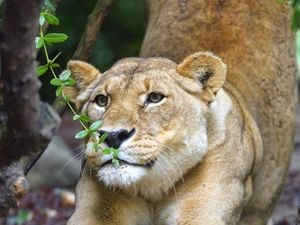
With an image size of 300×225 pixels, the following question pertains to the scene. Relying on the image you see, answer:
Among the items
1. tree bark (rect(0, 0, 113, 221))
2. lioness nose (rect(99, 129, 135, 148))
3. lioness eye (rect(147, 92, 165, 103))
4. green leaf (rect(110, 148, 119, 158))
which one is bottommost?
lioness eye (rect(147, 92, 165, 103))

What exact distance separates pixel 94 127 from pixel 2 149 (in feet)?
4.29

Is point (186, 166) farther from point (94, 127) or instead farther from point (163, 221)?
point (94, 127)

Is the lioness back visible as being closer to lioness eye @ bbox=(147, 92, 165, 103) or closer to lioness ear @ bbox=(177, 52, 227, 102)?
lioness ear @ bbox=(177, 52, 227, 102)

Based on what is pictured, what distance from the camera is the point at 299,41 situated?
12.9 meters

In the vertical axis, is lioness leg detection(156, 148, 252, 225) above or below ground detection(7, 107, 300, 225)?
above

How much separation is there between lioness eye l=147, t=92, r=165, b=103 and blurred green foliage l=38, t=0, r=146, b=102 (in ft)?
25.5

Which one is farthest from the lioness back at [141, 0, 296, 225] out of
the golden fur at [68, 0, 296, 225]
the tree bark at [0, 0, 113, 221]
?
the tree bark at [0, 0, 113, 221]

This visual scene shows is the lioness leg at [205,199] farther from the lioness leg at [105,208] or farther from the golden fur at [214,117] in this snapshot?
the lioness leg at [105,208]

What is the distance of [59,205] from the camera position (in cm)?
981

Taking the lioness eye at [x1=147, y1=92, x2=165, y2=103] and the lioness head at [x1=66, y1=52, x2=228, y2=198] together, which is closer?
the lioness head at [x1=66, y1=52, x2=228, y2=198]

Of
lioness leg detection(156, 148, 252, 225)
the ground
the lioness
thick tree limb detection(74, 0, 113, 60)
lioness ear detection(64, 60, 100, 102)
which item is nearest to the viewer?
the lioness

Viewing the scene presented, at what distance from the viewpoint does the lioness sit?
547cm

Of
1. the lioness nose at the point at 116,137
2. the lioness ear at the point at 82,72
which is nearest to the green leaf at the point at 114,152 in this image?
the lioness nose at the point at 116,137

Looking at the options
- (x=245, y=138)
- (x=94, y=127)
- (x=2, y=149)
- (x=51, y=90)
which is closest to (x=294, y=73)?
(x=245, y=138)
